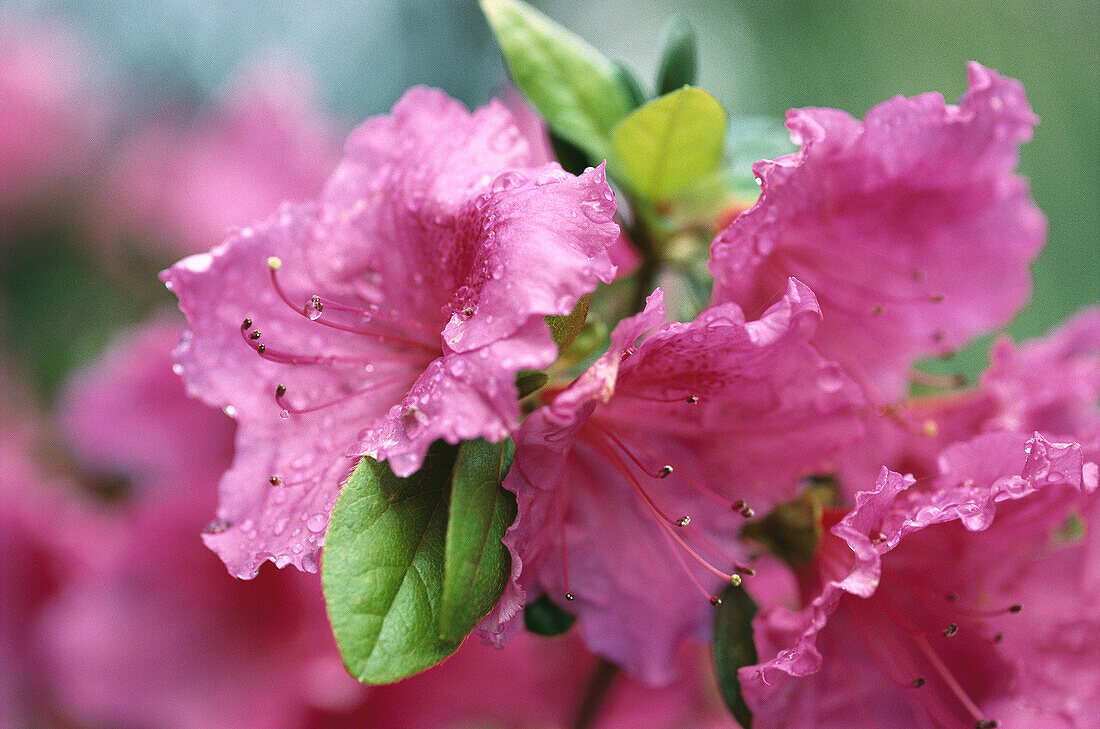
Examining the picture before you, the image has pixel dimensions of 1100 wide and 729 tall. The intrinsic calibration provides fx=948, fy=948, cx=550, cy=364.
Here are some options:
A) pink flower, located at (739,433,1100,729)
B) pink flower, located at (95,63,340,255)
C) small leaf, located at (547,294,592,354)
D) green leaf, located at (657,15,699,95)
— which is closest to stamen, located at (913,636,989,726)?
pink flower, located at (739,433,1100,729)

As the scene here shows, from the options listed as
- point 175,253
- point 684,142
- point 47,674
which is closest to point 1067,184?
point 175,253

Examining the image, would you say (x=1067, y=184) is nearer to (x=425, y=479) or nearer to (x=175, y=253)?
(x=175, y=253)

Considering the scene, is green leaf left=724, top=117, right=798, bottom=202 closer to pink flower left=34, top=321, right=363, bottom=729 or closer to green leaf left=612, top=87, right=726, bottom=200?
green leaf left=612, top=87, right=726, bottom=200

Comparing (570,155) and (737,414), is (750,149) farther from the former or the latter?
(737,414)

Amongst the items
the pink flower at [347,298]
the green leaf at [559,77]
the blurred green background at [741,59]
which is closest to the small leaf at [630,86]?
the green leaf at [559,77]

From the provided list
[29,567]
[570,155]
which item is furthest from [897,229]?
[29,567]

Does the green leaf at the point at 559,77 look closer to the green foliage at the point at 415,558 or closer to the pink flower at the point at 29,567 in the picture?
the green foliage at the point at 415,558
